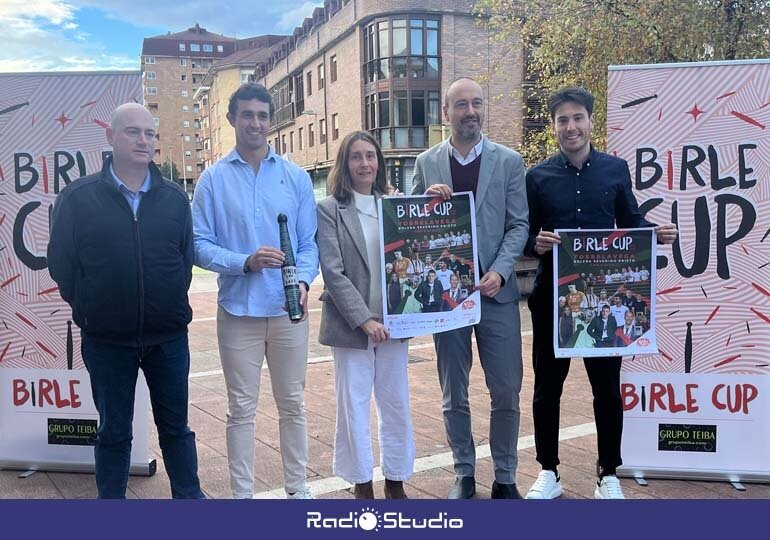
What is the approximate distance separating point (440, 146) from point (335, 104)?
19.1m

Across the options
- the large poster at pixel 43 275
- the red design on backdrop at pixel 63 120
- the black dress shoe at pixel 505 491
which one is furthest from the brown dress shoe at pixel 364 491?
the red design on backdrop at pixel 63 120

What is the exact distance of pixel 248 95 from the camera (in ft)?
10.8

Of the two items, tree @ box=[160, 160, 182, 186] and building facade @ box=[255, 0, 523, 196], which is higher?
building facade @ box=[255, 0, 523, 196]

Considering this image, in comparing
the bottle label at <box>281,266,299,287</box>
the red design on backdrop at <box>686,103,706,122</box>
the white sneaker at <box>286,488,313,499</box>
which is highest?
the red design on backdrop at <box>686,103,706,122</box>

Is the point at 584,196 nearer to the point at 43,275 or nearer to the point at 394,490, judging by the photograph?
the point at 394,490

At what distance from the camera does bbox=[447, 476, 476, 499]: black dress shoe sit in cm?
366

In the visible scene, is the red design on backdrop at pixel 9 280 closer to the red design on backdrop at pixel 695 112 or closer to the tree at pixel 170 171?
the tree at pixel 170 171

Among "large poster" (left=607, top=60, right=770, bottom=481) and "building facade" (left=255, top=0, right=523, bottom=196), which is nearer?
"large poster" (left=607, top=60, right=770, bottom=481)

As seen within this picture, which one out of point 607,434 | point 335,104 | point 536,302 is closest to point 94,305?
point 536,302

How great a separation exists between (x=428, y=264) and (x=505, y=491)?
131cm

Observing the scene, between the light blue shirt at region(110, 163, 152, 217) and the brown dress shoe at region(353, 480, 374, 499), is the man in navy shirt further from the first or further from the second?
the light blue shirt at region(110, 163, 152, 217)

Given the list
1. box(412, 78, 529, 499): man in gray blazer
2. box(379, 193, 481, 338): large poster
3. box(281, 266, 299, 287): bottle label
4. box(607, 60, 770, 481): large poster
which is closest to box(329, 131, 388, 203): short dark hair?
box(379, 193, 481, 338): large poster

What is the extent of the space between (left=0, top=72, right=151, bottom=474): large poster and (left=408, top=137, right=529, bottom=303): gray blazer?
80.6 inches

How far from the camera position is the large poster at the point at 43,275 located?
3.92 metres
